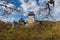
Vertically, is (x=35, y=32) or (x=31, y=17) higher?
(x=31, y=17)

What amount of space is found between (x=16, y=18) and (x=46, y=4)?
26.8 inches

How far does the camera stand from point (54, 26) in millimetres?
5555

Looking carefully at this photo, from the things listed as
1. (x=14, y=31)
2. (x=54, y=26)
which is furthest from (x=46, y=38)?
(x=14, y=31)

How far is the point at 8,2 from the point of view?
564cm

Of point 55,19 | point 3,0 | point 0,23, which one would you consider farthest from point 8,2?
point 55,19

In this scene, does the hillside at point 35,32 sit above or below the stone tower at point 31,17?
below

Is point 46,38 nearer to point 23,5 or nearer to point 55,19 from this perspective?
point 55,19

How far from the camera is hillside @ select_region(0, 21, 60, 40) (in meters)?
5.47

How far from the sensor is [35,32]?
5.52 meters

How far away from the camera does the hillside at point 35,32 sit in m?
5.47

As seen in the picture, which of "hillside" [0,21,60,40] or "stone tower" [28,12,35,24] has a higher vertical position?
"stone tower" [28,12,35,24]

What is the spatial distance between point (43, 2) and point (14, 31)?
0.84 metres

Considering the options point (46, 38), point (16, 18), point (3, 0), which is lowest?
point (46, 38)

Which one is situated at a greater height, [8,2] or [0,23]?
[8,2]
